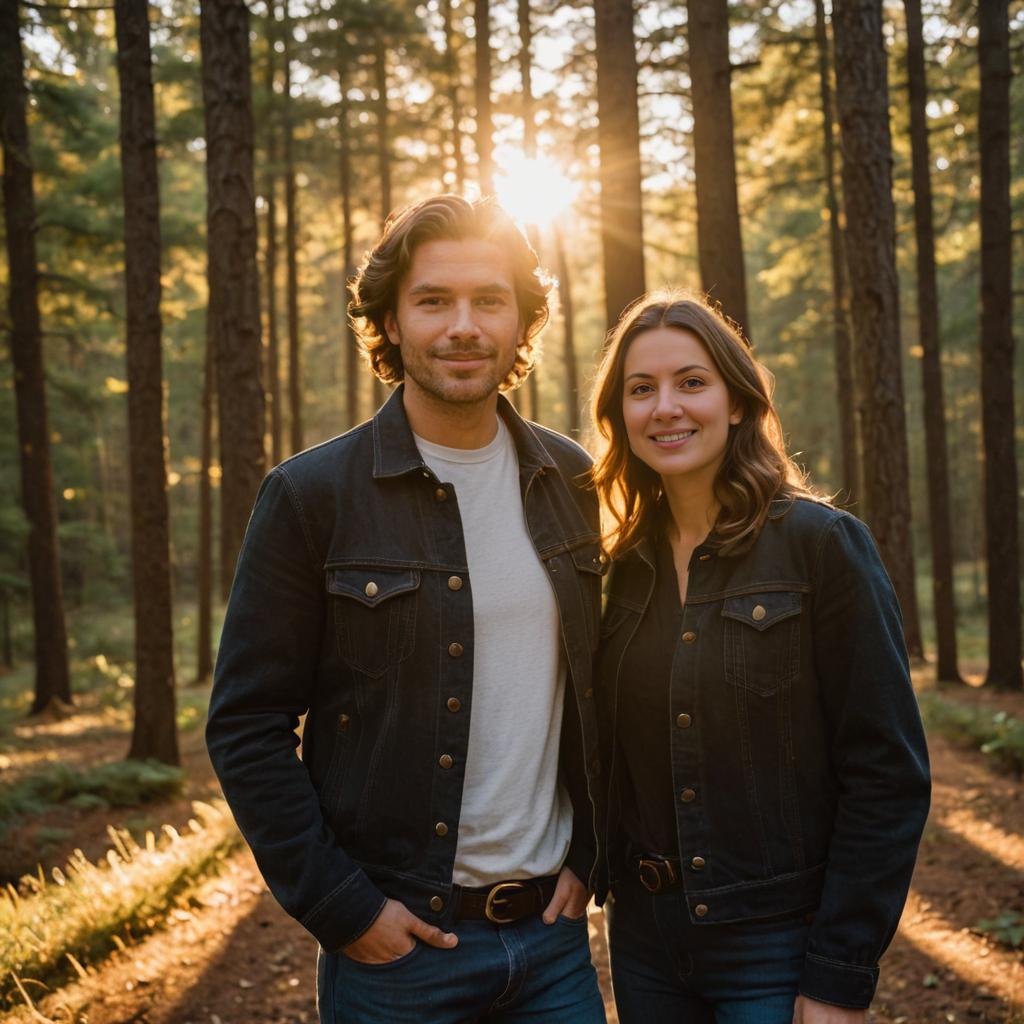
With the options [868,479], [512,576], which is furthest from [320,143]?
[512,576]

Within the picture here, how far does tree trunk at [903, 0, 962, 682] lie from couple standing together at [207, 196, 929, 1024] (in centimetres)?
1441

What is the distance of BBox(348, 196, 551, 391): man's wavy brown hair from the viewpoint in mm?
3041

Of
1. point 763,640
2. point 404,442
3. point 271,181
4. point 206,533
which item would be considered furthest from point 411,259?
point 271,181

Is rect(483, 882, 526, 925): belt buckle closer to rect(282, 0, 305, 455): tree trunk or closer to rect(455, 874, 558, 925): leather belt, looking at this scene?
rect(455, 874, 558, 925): leather belt

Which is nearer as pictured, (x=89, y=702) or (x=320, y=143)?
(x=89, y=702)

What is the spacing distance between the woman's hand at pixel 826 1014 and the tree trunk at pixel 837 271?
14114 millimetres

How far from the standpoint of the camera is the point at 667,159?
19.3 metres

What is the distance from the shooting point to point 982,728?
1171 centimetres

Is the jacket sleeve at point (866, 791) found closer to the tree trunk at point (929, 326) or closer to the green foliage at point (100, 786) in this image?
the green foliage at point (100, 786)

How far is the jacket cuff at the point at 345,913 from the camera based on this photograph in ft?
8.59

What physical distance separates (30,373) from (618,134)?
39.3 feet

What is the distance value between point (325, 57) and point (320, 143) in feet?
7.23

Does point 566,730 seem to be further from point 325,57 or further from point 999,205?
point 325,57

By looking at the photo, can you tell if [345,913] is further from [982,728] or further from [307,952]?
[982,728]
